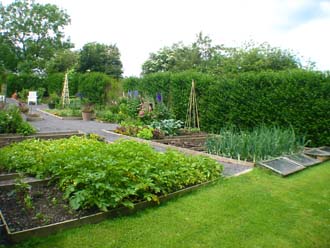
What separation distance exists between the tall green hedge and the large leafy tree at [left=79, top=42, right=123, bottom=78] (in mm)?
25159

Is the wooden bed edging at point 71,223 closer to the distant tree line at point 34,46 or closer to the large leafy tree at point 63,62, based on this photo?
the large leafy tree at point 63,62

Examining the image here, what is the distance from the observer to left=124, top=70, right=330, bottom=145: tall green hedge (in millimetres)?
8336

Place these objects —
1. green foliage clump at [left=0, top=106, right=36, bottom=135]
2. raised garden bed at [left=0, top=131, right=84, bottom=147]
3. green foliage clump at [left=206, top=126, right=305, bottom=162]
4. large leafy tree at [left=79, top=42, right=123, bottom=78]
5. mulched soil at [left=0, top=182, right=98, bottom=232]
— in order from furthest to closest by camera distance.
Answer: large leafy tree at [left=79, top=42, right=123, bottom=78]
green foliage clump at [left=0, top=106, right=36, bottom=135]
raised garden bed at [left=0, top=131, right=84, bottom=147]
green foliage clump at [left=206, top=126, right=305, bottom=162]
mulched soil at [left=0, top=182, right=98, bottom=232]

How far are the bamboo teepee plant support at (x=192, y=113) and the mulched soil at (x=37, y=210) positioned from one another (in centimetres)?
772

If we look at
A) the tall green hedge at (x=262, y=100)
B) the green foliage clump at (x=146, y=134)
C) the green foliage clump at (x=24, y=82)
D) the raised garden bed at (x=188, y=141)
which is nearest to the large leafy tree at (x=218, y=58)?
the tall green hedge at (x=262, y=100)

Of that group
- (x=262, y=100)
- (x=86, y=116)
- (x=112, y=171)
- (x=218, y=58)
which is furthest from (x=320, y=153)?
(x=218, y=58)

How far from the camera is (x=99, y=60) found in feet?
119

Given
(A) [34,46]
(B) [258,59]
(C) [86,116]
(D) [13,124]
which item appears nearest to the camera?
(D) [13,124]

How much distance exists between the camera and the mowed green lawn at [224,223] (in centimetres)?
295

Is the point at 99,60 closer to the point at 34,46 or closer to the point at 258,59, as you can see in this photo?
the point at 34,46

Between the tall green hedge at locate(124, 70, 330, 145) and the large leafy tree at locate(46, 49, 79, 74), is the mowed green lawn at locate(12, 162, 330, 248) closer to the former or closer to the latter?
the tall green hedge at locate(124, 70, 330, 145)

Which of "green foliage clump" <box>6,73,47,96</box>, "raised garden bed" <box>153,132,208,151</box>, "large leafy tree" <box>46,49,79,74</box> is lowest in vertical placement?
"raised garden bed" <box>153,132,208,151</box>

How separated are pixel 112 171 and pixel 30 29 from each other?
128ft

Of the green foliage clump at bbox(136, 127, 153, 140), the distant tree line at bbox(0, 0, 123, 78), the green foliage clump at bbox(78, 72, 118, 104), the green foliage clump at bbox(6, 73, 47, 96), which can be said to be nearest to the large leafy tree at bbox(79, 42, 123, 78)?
the distant tree line at bbox(0, 0, 123, 78)
